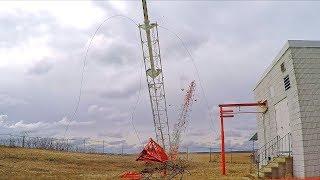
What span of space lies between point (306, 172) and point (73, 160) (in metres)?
36.0

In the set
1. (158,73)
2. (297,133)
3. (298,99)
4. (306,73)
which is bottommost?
(297,133)

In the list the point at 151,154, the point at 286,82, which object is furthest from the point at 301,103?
the point at 151,154

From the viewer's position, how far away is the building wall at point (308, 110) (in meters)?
20.9

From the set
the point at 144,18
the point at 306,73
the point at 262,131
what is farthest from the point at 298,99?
the point at 144,18

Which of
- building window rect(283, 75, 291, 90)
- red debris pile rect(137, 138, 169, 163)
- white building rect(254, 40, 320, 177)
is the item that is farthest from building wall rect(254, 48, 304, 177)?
red debris pile rect(137, 138, 169, 163)

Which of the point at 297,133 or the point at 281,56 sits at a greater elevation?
the point at 281,56

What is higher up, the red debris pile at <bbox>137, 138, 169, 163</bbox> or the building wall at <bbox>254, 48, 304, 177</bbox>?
the building wall at <bbox>254, 48, 304, 177</bbox>

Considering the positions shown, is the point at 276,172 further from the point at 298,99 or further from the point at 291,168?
the point at 298,99

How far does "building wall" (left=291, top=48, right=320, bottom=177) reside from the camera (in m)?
20.9

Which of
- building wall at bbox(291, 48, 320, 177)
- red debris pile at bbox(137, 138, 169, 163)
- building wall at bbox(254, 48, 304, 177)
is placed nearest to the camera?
building wall at bbox(291, 48, 320, 177)

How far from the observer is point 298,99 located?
842 inches

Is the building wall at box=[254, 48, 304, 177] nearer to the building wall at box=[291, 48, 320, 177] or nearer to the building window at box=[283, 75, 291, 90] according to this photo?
the building wall at box=[291, 48, 320, 177]

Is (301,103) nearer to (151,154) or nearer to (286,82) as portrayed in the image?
(286,82)

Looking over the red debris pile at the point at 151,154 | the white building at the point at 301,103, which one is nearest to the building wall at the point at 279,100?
the white building at the point at 301,103
